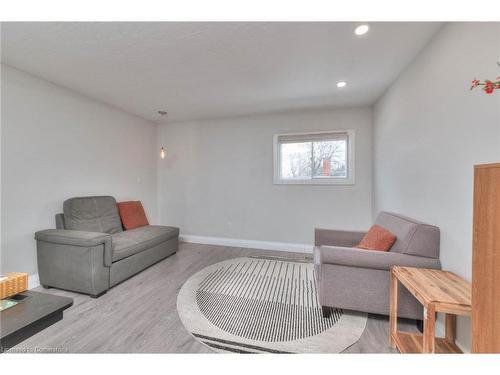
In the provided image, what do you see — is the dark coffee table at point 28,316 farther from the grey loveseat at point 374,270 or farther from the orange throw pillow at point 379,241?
the orange throw pillow at point 379,241

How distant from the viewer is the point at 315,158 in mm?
3686

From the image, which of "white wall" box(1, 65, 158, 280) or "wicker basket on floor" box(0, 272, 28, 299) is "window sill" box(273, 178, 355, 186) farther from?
"wicker basket on floor" box(0, 272, 28, 299)

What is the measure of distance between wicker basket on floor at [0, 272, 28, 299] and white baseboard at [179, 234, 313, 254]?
9.87 ft

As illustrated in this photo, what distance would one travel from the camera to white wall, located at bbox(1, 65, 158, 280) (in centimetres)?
224

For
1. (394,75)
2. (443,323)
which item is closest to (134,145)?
(394,75)

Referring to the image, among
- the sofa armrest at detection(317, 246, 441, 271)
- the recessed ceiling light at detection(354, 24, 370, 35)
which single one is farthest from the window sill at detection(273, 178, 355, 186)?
the recessed ceiling light at detection(354, 24, 370, 35)

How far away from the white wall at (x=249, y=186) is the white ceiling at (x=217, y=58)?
0.71 metres

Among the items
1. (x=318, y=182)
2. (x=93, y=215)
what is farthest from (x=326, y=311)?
(x=93, y=215)

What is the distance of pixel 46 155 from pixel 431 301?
12.9 feet

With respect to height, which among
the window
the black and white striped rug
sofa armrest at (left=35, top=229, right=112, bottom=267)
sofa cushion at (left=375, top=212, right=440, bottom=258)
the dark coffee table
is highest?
the window

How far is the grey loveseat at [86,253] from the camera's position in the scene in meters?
2.19

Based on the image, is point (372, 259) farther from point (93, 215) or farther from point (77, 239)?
point (93, 215)

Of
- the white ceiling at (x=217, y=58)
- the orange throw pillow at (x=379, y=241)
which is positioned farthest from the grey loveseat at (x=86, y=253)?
the orange throw pillow at (x=379, y=241)
